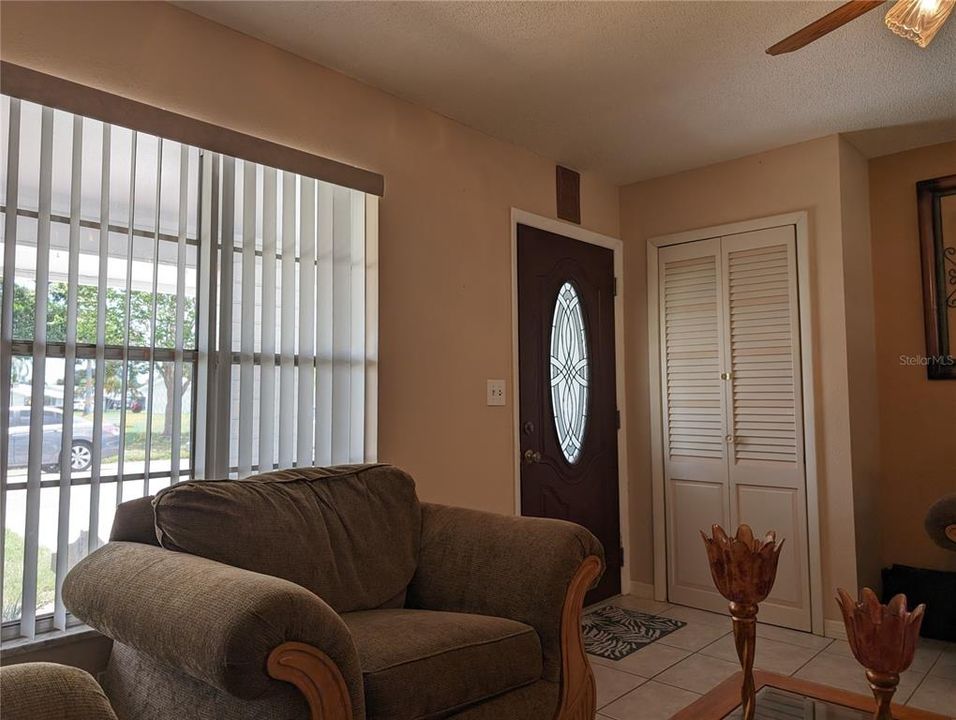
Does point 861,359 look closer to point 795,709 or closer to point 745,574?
point 795,709

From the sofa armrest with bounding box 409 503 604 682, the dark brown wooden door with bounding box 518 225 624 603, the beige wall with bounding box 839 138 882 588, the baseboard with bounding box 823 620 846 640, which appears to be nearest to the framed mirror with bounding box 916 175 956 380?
the beige wall with bounding box 839 138 882 588

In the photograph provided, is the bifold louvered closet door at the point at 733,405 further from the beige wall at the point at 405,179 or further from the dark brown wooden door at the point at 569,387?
the beige wall at the point at 405,179

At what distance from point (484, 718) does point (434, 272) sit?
1.84 m

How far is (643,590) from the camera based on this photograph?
13.2 feet

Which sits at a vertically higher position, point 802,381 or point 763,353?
point 763,353

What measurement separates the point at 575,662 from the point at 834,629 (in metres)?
2.00

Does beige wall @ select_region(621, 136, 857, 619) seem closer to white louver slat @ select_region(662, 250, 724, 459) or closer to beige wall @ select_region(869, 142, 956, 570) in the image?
white louver slat @ select_region(662, 250, 724, 459)

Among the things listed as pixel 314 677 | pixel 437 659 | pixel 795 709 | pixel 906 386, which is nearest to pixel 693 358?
pixel 906 386

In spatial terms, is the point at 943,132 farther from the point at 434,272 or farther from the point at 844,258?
the point at 434,272

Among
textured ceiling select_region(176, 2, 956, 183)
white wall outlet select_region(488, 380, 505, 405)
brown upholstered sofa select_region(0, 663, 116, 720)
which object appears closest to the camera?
brown upholstered sofa select_region(0, 663, 116, 720)

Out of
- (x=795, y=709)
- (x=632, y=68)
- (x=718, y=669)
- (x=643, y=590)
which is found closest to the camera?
(x=795, y=709)

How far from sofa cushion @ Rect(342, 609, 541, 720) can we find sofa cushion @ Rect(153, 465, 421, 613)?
0.15 metres

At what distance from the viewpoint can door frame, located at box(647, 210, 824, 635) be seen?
134 inches

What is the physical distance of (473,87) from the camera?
288 centimetres
